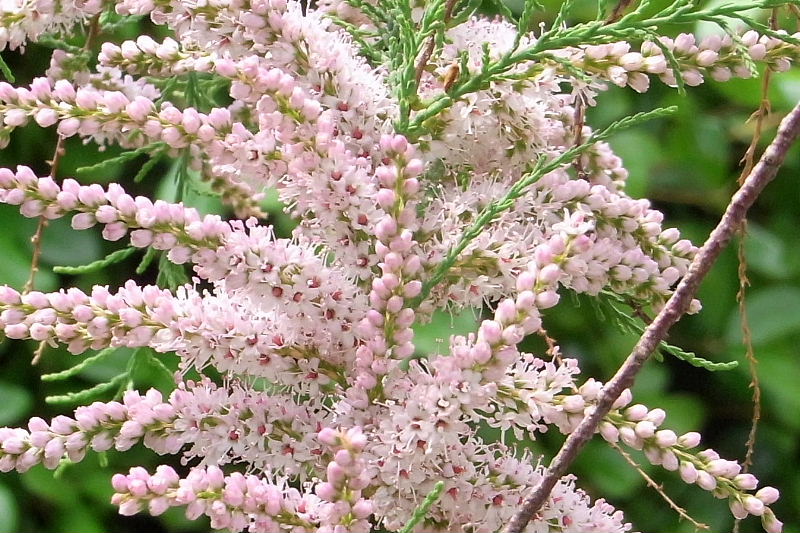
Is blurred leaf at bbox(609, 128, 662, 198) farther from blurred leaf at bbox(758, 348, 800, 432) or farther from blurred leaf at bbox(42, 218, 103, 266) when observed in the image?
blurred leaf at bbox(42, 218, 103, 266)

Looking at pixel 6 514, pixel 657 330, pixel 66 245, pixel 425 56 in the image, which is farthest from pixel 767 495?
pixel 66 245

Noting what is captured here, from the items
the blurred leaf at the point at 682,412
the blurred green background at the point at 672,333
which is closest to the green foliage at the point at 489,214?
the blurred green background at the point at 672,333

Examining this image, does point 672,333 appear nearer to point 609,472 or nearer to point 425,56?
point 609,472

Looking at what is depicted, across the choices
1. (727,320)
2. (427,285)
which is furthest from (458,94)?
(727,320)

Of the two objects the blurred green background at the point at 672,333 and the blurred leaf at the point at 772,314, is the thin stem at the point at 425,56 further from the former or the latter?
the blurred leaf at the point at 772,314

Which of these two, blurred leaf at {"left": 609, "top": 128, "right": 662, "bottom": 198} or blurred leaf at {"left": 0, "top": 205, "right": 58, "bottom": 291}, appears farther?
blurred leaf at {"left": 609, "top": 128, "right": 662, "bottom": 198}

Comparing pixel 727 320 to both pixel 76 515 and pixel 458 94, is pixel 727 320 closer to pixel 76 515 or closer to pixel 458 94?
pixel 76 515

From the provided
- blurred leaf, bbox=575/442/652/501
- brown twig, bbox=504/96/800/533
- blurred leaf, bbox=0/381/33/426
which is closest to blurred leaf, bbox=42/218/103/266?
blurred leaf, bbox=0/381/33/426
